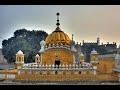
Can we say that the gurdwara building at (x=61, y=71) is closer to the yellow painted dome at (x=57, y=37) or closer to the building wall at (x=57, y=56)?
the yellow painted dome at (x=57, y=37)

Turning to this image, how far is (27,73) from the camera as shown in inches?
231

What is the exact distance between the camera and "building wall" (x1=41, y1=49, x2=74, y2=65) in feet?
21.7

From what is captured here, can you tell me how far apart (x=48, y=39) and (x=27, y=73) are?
120 centimetres

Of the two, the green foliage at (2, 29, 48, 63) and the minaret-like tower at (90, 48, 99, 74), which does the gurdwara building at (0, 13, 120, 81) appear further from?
the green foliage at (2, 29, 48, 63)

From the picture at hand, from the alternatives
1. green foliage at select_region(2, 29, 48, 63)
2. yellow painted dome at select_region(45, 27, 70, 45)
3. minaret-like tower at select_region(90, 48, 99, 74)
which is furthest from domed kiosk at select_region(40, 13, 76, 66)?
minaret-like tower at select_region(90, 48, 99, 74)

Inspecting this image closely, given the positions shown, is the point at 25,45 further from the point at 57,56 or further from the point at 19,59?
the point at 57,56

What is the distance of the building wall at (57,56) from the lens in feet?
21.7

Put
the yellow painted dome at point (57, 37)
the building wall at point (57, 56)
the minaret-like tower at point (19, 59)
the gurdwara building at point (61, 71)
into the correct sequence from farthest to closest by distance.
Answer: the building wall at point (57, 56) < the yellow painted dome at point (57, 37) < the minaret-like tower at point (19, 59) < the gurdwara building at point (61, 71)

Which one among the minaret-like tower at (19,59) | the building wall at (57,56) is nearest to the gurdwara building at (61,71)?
the minaret-like tower at (19,59)
